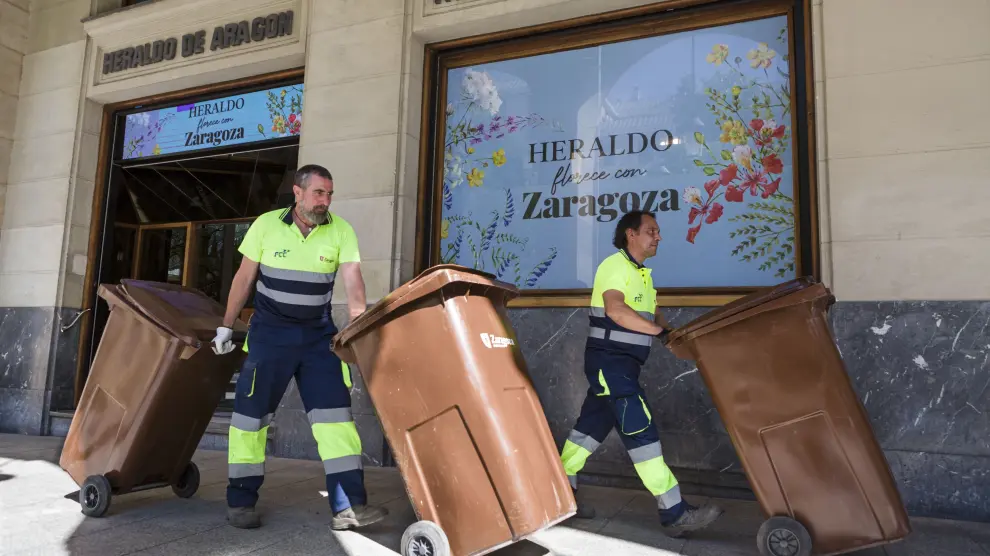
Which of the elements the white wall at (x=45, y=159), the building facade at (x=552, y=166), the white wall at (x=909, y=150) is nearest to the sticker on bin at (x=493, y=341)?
the building facade at (x=552, y=166)

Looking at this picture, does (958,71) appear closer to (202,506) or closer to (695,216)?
(695,216)

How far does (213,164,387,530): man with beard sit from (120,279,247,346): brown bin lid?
0.56ft

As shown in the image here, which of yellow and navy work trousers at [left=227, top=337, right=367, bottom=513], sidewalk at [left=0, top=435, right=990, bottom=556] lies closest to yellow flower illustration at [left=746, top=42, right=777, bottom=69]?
sidewalk at [left=0, top=435, right=990, bottom=556]

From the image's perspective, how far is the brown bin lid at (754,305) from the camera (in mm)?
Answer: 2816

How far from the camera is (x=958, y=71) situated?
4047 millimetres

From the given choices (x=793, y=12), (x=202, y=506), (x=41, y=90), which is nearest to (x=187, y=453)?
(x=202, y=506)

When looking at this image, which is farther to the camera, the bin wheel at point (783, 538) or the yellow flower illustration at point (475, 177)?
the yellow flower illustration at point (475, 177)

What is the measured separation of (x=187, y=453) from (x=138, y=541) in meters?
0.79

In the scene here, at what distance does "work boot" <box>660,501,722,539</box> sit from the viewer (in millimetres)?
3238

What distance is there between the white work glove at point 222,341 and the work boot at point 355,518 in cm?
103

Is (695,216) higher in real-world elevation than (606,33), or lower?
lower

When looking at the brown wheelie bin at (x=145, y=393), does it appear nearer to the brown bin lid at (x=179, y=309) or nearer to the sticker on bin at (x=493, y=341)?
the brown bin lid at (x=179, y=309)

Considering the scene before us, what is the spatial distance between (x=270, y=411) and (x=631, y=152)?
3.30 metres

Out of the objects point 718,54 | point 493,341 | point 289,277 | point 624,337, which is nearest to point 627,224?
point 624,337
